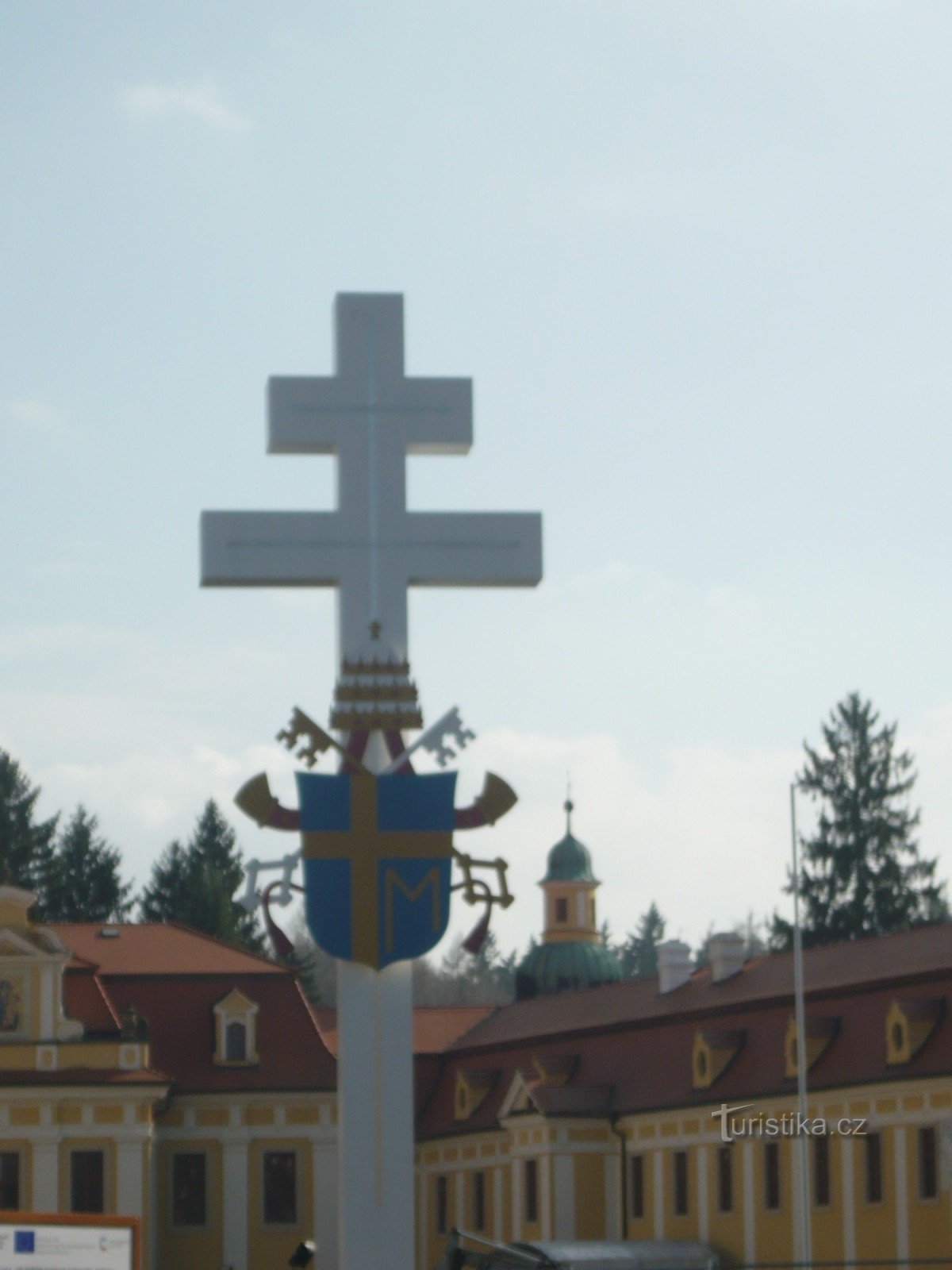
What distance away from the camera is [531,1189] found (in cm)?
5703

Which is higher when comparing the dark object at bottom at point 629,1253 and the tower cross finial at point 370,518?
the tower cross finial at point 370,518

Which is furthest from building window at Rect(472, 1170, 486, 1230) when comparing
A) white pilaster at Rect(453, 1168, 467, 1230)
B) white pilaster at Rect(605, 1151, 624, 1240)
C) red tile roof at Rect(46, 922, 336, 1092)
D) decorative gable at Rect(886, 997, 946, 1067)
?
decorative gable at Rect(886, 997, 946, 1067)

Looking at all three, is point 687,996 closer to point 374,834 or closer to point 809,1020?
point 809,1020

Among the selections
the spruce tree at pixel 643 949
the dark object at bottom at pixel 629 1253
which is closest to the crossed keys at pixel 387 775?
the dark object at bottom at pixel 629 1253

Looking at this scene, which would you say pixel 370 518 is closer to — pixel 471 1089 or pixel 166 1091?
pixel 166 1091

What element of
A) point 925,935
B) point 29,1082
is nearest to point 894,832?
point 925,935

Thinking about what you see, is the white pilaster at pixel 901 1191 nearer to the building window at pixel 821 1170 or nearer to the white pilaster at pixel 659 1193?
the building window at pixel 821 1170

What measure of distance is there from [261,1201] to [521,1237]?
626cm

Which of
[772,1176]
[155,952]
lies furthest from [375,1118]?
[155,952]

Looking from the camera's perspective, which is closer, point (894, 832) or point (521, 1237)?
point (521, 1237)

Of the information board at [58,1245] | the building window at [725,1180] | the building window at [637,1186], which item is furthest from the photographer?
the building window at [637,1186]

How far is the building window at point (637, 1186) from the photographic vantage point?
181 ft

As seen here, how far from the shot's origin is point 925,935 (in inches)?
2045

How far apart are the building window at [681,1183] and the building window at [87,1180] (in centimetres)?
1291
